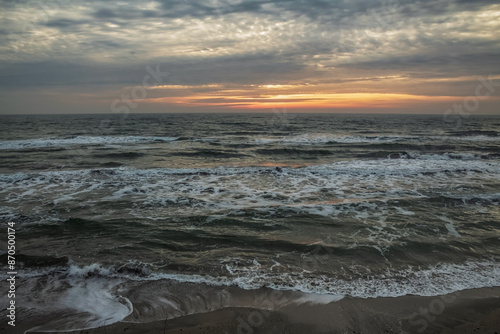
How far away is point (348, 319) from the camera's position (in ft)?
14.8

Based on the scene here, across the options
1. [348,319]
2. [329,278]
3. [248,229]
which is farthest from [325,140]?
[348,319]

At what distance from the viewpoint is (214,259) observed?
21.0 feet

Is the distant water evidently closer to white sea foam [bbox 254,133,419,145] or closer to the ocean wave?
the ocean wave

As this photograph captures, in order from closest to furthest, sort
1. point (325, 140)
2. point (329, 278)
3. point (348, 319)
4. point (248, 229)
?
point (348, 319) < point (329, 278) < point (248, 229) < point (325, 140)

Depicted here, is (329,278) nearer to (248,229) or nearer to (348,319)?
→ (348,319)

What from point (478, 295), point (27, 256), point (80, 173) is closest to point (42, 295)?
point (27, 256)

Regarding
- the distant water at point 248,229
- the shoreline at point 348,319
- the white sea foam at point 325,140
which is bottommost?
the shoreline at point 348,319

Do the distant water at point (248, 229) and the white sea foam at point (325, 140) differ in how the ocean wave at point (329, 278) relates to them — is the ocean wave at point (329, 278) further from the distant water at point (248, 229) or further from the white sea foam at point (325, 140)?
the white sea foam at point (325, 140)

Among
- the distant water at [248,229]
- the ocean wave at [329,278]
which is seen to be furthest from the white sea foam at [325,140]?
the ocean wave at [329,278]

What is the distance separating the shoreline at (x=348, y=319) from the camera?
4270 millimetres

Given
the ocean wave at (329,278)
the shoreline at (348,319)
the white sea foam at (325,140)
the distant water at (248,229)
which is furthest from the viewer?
the white sea foam at (325,140)

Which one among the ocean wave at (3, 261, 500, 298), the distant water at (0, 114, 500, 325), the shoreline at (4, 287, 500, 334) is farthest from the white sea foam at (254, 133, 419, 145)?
the shoreline at (4, 287, 500, 334)

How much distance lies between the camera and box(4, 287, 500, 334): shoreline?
4.27 meters

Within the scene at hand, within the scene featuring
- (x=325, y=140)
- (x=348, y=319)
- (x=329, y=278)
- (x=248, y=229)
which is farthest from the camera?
(x=325, y=140)
